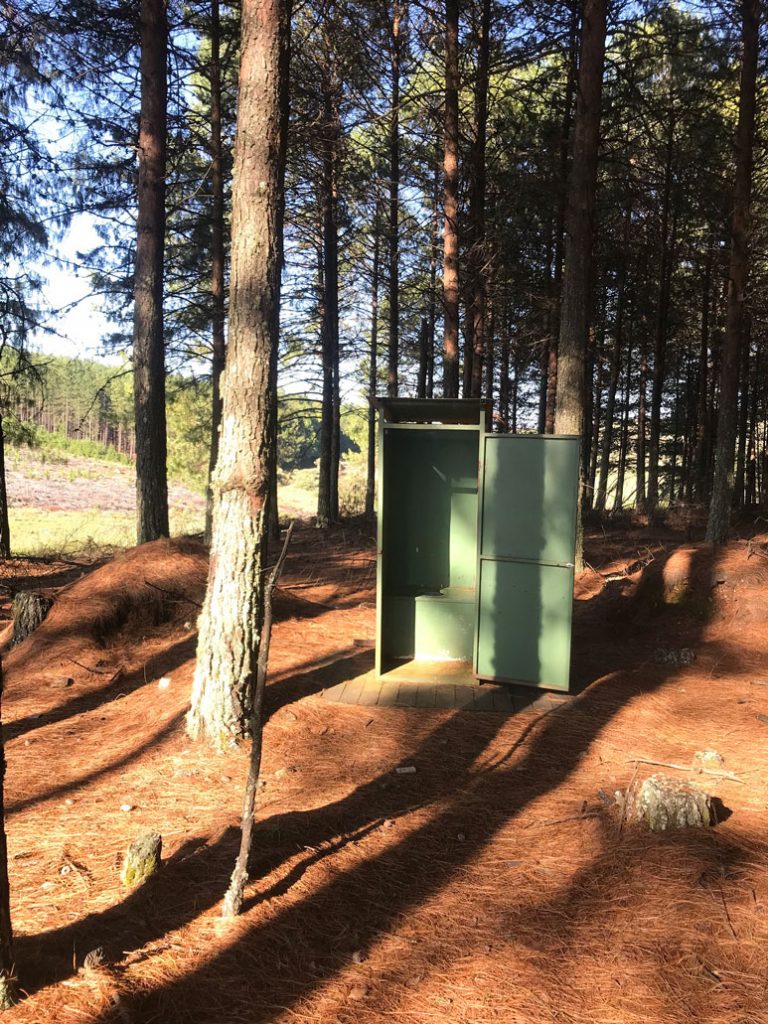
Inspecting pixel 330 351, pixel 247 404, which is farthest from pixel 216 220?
pixel 247 404

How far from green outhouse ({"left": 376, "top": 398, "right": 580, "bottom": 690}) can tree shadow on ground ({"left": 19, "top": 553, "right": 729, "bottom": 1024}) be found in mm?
867

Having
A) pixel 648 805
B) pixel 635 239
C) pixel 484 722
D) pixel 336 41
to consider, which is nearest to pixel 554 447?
pixel 484 722

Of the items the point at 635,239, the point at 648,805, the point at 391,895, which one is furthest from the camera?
the point at 635,239

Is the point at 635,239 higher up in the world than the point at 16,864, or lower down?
higher up

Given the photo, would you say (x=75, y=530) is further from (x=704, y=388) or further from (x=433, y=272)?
(x=704, y=388)

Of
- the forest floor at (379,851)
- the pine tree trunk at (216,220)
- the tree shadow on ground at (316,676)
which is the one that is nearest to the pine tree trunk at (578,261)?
the forest floor at (379,851)

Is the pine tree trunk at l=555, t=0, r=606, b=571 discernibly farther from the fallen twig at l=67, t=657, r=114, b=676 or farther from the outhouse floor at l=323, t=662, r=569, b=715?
the fallen twig at l=67, t=657, r=114, b=676

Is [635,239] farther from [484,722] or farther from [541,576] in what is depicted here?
[484,722]

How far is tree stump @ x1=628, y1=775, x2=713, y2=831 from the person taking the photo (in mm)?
3422

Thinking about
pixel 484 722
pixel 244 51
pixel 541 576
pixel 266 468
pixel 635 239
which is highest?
pixel 635 239

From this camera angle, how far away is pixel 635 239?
16.5m

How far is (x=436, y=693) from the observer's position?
5.75 meters

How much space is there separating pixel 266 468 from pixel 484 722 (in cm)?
251

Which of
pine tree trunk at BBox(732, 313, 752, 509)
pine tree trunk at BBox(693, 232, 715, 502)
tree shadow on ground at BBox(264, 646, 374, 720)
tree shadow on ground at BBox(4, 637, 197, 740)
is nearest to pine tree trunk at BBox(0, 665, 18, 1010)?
tree shadow on ground at BBox(264, 646, 374, 720)
